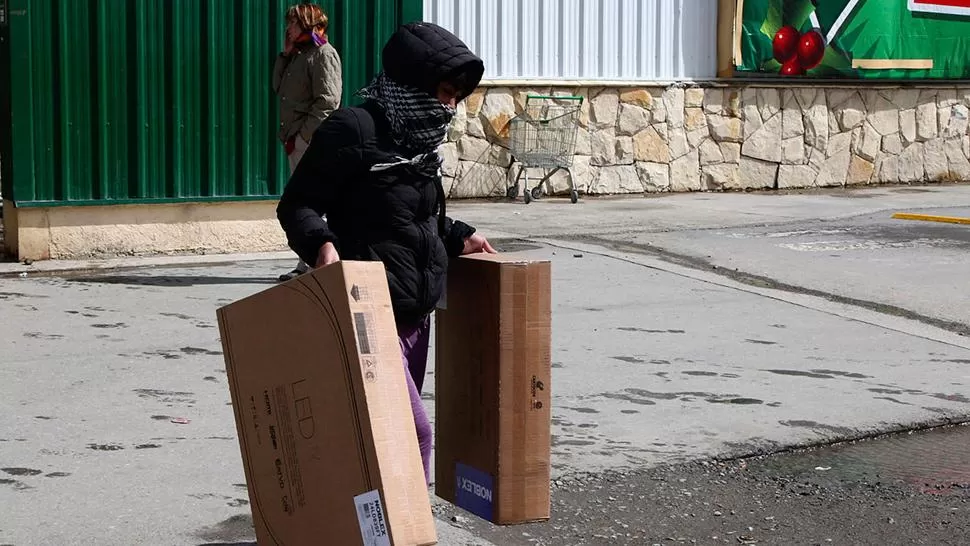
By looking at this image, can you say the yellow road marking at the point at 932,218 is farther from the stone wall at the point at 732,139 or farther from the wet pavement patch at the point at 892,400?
the wet pavement patch at the point at 892,400

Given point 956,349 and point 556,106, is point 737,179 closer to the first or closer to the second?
point 556,106

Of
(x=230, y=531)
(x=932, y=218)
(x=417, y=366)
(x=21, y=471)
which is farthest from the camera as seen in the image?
(x=932, y=218)

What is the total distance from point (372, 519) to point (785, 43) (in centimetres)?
1314

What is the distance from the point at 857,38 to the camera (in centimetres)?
1612

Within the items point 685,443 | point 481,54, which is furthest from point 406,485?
point 481,54

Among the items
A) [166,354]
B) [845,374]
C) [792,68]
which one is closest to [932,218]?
[792,68]

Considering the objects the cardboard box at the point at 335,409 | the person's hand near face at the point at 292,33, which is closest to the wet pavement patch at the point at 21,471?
the cardboard box at the point at 335,409

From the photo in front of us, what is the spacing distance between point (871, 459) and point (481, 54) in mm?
9086

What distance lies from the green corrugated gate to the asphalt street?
58 centimetres

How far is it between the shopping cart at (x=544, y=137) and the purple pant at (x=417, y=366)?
9.62 metres

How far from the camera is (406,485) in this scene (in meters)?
3.40

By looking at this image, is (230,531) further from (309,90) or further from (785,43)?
(785,43)

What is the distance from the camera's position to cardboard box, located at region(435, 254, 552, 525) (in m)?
3.97

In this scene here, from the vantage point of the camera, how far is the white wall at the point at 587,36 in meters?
14.1
